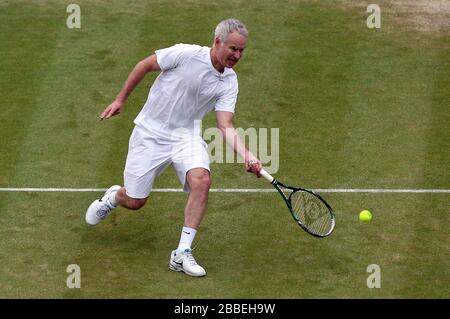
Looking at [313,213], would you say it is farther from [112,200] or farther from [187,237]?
[112,200]

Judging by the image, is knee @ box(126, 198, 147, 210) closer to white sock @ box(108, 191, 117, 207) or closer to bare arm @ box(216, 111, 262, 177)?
white sock @ box(108, 191, 117, 207)

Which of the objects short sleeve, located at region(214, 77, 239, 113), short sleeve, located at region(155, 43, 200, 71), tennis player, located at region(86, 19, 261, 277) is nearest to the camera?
tennis player, located at region(86, 19, 261, 277)

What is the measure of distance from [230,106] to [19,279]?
2.65m

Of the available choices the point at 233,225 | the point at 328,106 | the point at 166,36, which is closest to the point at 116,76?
the point at 166,36

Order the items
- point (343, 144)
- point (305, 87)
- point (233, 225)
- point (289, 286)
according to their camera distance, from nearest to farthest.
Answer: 1. point (289, 286)
2. point (233, 225)
3. point (343, 144)
4. point (305, 87)

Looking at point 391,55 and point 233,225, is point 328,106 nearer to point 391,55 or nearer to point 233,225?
point 391,55

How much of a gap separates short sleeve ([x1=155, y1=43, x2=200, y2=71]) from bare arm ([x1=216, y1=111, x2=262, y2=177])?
631 mm

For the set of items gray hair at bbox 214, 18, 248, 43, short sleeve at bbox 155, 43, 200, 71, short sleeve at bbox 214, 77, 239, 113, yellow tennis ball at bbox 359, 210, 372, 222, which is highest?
gray hair at bbox 214, 18, 248, 43

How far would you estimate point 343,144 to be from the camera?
17.0 metres

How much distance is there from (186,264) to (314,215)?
1.36 m

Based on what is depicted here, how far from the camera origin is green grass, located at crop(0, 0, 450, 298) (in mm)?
13898

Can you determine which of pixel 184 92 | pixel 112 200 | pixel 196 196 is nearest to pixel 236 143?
pixel 196 196

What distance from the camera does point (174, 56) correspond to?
14086 millimetres

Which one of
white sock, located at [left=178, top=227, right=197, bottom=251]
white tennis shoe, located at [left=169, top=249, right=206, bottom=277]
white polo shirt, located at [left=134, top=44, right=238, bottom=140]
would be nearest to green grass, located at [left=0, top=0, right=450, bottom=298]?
white tennis shoe, located at [left=169, top=249, right=206, bottom=277]
